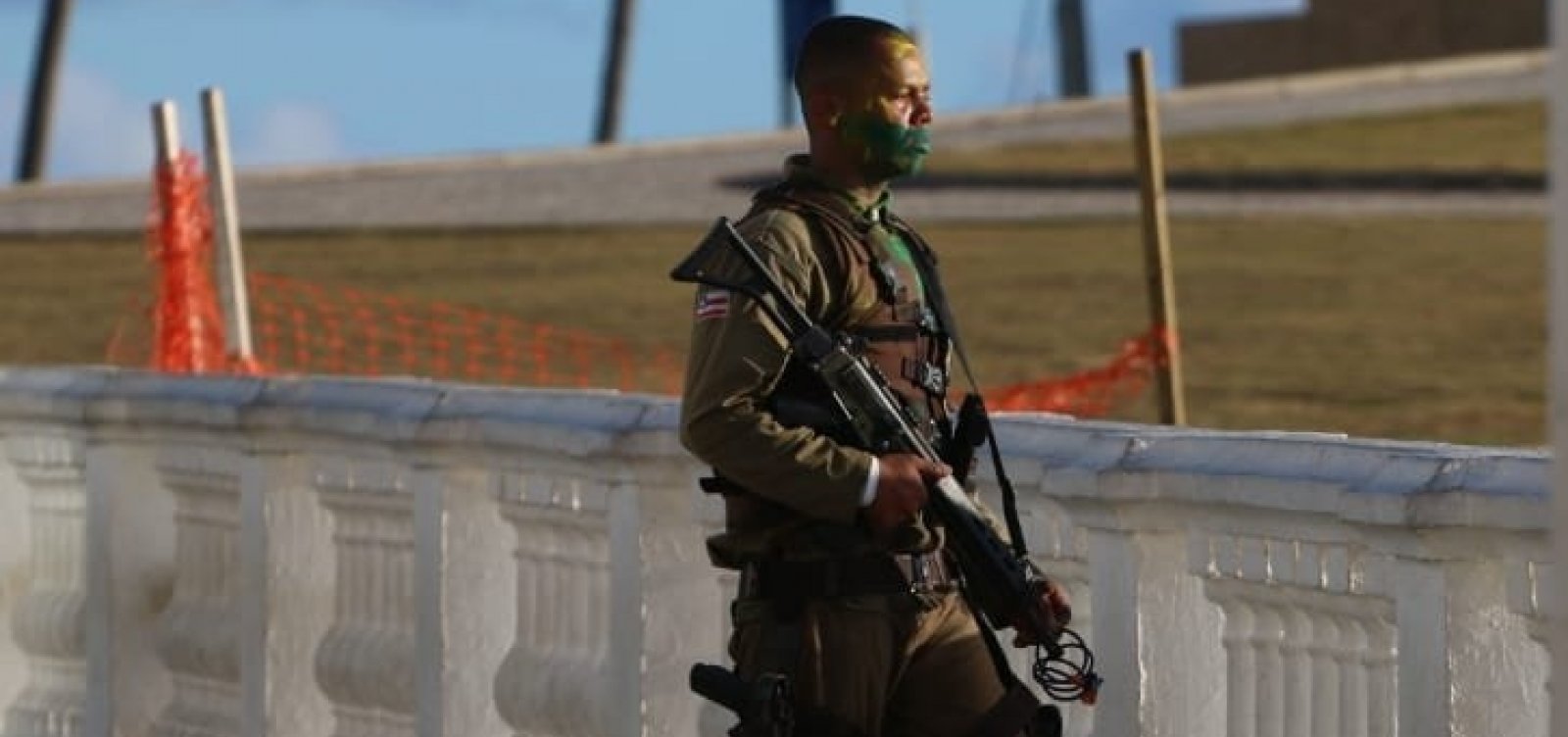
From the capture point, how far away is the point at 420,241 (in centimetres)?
4153

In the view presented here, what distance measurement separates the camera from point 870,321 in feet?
24.0

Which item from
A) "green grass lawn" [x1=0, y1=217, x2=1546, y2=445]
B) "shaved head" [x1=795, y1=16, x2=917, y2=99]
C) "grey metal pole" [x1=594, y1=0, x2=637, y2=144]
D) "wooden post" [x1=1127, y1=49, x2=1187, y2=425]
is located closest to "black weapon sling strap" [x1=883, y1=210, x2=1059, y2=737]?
"shaved head" [x1=795, y1=16, x2=917, y2=99]

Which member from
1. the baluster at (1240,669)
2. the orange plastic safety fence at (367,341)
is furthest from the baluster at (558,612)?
the orange plastic safety fence at (367,341)

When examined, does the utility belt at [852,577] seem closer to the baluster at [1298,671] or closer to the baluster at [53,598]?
the baluster at [1298,671]

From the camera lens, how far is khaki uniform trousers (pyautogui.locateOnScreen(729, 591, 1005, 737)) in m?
7.41

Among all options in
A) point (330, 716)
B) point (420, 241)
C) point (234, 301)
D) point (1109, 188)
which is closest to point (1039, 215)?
point (1109, 188)

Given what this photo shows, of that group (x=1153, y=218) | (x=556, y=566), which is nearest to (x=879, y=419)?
(x=556, y=566)

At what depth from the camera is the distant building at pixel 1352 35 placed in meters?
71.2

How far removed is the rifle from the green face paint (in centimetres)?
26

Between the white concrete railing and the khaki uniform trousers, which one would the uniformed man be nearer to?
the khaki uniform trousers

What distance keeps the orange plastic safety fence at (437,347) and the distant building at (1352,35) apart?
123ft

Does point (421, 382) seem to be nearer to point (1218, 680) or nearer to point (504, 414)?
point (504, 414)

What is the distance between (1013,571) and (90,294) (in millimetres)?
30133

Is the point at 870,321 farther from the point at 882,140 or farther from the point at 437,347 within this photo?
the point at 437,347
